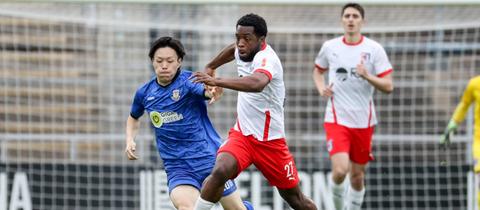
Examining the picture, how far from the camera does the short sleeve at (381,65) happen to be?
1077cm

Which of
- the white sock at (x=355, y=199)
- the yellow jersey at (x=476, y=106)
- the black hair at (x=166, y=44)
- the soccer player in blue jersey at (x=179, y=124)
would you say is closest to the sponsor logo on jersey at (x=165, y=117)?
the soccer player in blue jersey at (x=179, y=124)

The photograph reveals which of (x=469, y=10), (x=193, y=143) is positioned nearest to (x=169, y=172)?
(x=193, y=143)

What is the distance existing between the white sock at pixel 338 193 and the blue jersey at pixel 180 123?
2.54m

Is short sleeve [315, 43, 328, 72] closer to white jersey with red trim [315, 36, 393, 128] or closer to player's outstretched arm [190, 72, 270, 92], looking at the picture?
white jersey with red trim [315, 36, 393, 128]

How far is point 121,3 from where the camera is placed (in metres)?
12.3

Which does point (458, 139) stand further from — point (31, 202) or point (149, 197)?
point (31, 202)

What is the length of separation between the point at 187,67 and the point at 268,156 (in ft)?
14.6

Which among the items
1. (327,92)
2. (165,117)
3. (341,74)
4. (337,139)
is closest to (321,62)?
(341,74)

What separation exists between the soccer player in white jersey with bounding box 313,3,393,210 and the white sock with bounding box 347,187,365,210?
2.1 inches

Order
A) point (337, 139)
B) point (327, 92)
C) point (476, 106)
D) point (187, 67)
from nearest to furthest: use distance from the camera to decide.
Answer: point (476, 106) < point (327, 92) < point (337, 139) < point (187, 67)

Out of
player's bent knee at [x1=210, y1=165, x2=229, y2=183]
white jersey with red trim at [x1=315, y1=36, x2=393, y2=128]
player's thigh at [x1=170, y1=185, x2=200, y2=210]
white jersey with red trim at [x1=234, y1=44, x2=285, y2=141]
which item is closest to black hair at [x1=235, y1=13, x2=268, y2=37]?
white jersey with red trim at [x1=234, y1=44, x2=285, y2=141]

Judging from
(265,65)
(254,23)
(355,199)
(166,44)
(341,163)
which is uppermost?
(254,23)

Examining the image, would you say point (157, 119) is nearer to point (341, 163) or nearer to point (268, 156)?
point (268, 156)

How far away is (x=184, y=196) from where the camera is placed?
8.57 m
